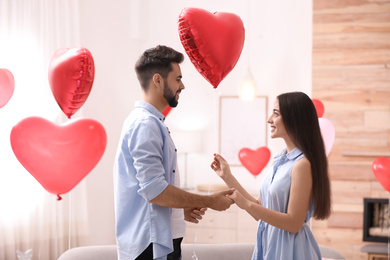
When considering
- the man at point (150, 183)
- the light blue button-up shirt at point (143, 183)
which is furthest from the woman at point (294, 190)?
the light blue button-up shirt at point (143, 183)

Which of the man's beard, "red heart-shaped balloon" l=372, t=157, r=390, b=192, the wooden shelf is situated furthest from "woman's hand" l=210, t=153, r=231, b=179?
the wooden shelf

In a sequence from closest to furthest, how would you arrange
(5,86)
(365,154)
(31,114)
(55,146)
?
(55,146) → (5,86) → (31,114) → (365,154)

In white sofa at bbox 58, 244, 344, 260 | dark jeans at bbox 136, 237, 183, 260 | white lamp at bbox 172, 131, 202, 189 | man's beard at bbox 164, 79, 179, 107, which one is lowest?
white sofa at bbox 58, 244, 344, 260

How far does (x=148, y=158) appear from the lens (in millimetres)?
1894

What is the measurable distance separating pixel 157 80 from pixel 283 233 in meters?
0.91

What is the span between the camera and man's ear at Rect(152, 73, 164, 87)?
2.12m

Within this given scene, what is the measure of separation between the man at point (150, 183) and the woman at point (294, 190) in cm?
36

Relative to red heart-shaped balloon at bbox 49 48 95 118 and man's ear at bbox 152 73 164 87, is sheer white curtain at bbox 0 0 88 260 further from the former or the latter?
man's ear at bbox 152 73 164 87

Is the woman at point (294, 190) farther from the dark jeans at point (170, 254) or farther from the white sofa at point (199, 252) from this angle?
the white sofa at point (199, 252)

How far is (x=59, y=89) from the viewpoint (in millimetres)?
2816

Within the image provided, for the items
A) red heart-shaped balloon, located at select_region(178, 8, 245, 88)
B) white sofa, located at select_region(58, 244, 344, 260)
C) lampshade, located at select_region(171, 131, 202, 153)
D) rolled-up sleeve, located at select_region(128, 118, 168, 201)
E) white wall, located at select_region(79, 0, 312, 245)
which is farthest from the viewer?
lampshade, located at select_region(171, 131, 202, 153)

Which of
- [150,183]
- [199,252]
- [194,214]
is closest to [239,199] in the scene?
[194,214]

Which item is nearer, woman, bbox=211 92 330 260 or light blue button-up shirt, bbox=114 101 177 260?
light blue button-up shirt, bbox=114 101 177 260

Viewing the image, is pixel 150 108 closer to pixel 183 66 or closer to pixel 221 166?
pixel 221 166
